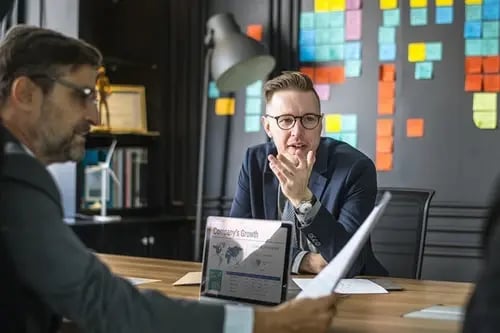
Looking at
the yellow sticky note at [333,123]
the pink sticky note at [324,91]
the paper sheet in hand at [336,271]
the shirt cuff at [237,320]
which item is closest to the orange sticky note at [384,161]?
the yellow sticky note at [333,123]

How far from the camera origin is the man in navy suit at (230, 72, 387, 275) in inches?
91.1

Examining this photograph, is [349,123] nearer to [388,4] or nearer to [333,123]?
[333,123]

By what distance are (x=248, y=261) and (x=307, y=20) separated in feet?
8.24

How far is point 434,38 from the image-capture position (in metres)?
3.87

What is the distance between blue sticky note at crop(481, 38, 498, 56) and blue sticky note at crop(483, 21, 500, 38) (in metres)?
0.02

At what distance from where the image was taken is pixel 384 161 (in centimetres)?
396

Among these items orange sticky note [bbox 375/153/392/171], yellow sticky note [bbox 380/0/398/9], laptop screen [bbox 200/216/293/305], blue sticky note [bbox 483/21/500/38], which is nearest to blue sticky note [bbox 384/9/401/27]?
yellow sticky note [bbox 380/0/398/9]

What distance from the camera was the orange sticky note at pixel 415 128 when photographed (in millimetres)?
3896

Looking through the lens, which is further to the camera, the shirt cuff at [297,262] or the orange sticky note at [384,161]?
the orange sticky note at [384,161]

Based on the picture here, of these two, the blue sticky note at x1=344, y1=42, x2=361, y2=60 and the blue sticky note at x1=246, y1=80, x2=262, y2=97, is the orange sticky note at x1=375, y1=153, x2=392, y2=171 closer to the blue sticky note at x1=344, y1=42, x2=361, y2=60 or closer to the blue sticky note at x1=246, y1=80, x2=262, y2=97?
the blue sticky note at x1=344, y1=42, x2=361, y2=60

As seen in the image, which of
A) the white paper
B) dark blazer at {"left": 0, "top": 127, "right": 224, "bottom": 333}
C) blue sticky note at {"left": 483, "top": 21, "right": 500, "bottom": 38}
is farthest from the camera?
blue sticky note at {"left": 483, "top": 21, "right": 500, "bottom": 38}

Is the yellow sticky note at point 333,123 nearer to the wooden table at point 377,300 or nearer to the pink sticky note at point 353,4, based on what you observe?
the pink sticky note at point 353,4

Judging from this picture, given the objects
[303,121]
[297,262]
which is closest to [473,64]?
[303,121]

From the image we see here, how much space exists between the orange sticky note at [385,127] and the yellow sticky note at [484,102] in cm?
40
